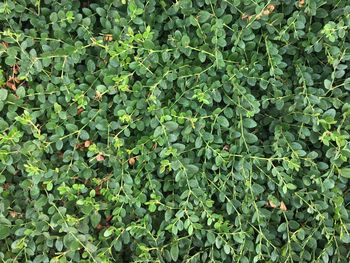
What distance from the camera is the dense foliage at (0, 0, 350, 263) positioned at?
154 centimetres

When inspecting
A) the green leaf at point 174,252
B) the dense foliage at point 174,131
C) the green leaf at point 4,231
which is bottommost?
the green leaf at point 174,252

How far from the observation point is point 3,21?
1.63 meters

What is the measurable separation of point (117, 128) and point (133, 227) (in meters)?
0.36

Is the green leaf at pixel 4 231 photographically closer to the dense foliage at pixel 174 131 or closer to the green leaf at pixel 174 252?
the dense foliage at pixel 174 131

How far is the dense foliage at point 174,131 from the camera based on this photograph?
1.54 m

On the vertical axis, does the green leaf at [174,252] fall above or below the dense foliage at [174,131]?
below

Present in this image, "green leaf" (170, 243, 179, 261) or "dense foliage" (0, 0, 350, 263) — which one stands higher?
"dense foliage" (0, 0, 350, 263)

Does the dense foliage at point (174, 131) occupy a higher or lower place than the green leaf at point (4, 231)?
higher

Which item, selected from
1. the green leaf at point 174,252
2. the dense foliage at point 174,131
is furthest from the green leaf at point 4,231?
the green leaf at point 174,252

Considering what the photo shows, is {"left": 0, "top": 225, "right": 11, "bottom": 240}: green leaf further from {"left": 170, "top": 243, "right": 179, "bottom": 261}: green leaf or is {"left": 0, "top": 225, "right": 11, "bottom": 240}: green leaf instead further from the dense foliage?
{"left": 170, "top": 243, "right": 179, "bottom": 261}: green leaf

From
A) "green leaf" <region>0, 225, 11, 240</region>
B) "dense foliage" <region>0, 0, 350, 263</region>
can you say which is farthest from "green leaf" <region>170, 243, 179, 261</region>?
"green leaf" <region>0, 225, 11, 240</region>

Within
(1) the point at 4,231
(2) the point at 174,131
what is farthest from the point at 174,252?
(1) the point at 4,231

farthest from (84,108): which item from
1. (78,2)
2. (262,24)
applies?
(262,24)

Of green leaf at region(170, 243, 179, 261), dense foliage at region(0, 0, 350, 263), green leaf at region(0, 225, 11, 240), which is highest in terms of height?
dense foliage at region(0, 0, 350, 263)
